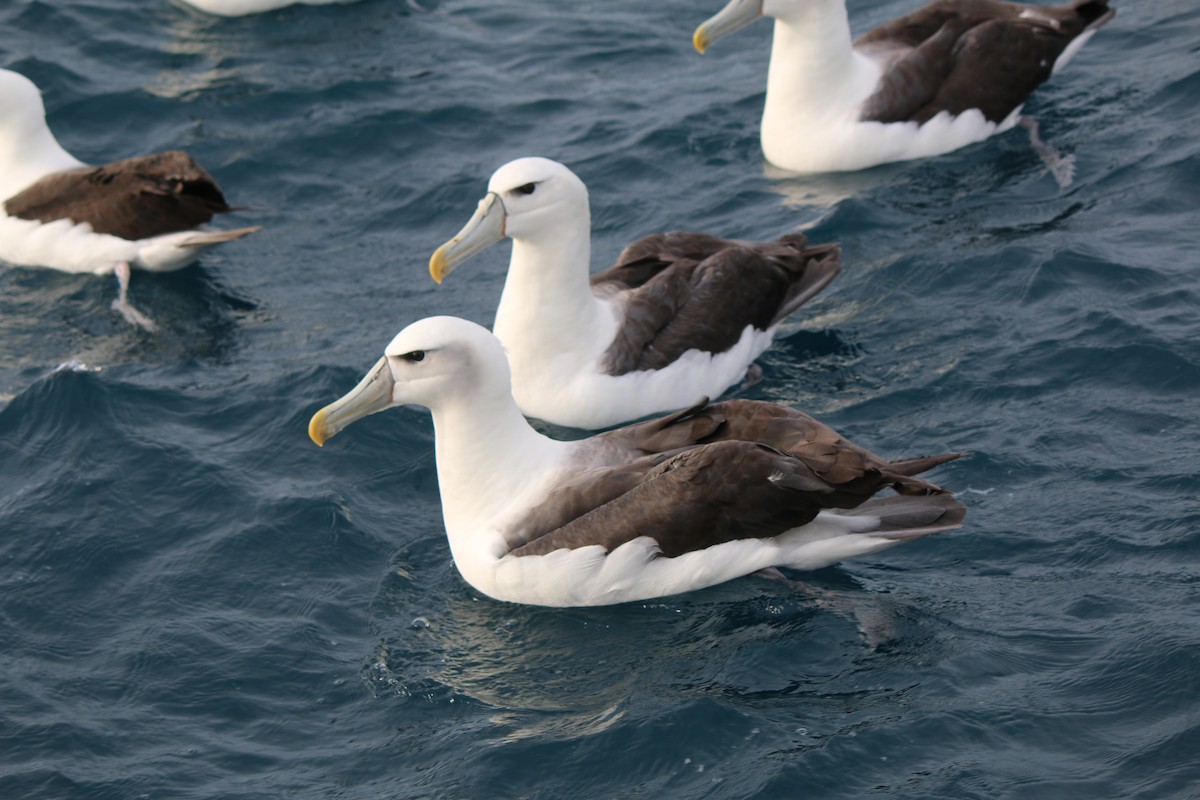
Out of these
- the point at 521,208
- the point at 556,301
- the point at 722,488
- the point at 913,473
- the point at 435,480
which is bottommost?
the point at 435,480

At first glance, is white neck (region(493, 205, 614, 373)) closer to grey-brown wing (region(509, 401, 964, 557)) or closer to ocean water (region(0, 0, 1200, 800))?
ocean water (region(0, 0, 1200, 800))

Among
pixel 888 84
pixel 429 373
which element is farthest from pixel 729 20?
pixel 429 373

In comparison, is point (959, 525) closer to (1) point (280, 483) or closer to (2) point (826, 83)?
(1) point (280, 483)

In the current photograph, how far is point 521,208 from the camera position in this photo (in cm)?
986

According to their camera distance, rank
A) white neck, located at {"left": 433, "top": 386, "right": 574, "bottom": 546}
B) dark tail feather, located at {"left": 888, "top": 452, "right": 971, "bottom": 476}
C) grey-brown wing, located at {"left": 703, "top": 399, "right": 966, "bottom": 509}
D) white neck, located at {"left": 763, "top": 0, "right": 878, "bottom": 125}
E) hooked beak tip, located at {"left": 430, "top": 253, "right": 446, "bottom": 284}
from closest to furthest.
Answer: grey-brown wing, located at {"left": 703, "top": 399, "right": 966, "bottom": 509}
dark tail feather, located at {"left": 888, "top": 452, "right": 971, "bottom": 476}
white neck, located at {"left": 433, "top": 386, "right": 574, "bottom": 546}
hooked beak tip, located at {"left": 430, "top": 253, "right": 446, "bottom": 284}
white neck, located at {"left": 763, "top": 0, "right": 878, "bottom": 125}

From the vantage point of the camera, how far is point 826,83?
12578 mm

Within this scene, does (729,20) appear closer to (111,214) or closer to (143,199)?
(143,199)

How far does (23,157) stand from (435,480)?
16.6ft

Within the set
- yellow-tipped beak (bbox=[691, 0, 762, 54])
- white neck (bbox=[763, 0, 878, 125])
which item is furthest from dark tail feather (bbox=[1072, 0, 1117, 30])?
yellow-tipped beak (bbox=[691, 0, 762, 54])

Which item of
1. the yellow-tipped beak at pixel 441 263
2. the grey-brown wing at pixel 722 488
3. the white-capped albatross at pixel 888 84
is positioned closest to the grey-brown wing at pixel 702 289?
the yellow-tipped beak at pixel 441 263

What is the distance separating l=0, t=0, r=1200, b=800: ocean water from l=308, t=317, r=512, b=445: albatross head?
3.20ft

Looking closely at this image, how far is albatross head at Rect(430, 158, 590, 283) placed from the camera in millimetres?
9758

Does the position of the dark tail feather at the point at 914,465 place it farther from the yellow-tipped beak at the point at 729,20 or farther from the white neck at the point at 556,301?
A: the yellow-tipped beak at the point at 729,20

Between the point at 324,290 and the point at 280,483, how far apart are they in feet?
8.70
